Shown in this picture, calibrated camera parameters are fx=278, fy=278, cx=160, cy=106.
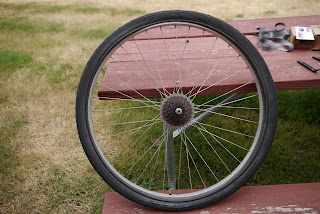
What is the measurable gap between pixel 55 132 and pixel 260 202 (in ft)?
6.99

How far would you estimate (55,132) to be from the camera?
284cm

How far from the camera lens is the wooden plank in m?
1.39

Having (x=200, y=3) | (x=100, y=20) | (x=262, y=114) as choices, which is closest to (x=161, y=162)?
(x=262, y=114)

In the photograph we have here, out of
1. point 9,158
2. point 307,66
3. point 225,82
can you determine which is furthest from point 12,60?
point 307,66

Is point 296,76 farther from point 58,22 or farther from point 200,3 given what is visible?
point 200,3

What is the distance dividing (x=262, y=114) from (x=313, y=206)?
0.52 meters

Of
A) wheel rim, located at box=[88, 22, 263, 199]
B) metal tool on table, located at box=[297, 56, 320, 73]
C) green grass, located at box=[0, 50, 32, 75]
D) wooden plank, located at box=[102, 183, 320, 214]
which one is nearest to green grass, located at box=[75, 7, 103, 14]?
green grass, located at box=[0, 50, 32, 75]

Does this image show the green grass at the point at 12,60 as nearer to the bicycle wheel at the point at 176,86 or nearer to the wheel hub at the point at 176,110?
the bicycle wheel at the point at 176,86

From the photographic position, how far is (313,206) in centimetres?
138

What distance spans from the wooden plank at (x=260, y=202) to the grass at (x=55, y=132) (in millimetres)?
650

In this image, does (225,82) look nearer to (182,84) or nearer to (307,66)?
(182,84)

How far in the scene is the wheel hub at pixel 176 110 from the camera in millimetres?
1584

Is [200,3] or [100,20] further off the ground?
[200,3]

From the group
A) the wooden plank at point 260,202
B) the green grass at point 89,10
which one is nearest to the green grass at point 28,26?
the green grass at point 89,10
